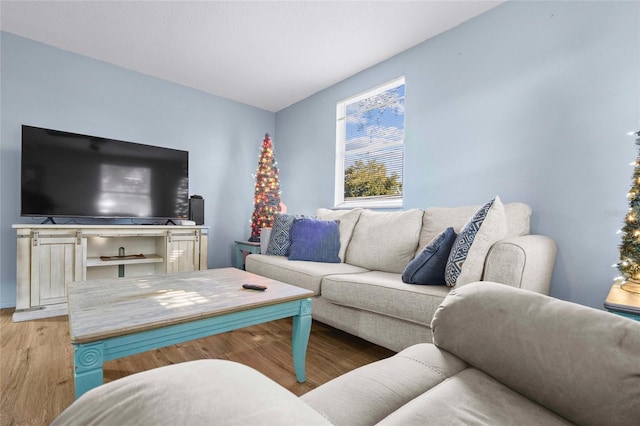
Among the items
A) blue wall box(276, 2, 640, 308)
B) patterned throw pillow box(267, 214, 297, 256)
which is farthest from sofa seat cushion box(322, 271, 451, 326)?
blue wall box(276, 2, 640, 308)

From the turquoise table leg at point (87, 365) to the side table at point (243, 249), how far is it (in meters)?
2.72

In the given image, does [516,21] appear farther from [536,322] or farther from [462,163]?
[536,322]

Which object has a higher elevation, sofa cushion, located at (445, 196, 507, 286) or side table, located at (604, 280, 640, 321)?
sofa cushion, located at (445, 196, 507, 286)

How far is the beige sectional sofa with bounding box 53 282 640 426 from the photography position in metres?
0.38

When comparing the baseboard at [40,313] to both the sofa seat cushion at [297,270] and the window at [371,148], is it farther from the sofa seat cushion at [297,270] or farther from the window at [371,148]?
the window at [371,148]

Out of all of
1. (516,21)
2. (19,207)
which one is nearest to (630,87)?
(516,21)

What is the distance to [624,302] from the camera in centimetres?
111

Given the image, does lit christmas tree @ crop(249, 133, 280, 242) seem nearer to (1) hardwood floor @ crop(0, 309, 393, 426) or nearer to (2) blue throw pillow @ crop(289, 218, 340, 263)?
(2) blue throw pillow @ crop(289, 218, 340, 263)

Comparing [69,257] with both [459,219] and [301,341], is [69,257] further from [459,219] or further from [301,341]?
[459,219]

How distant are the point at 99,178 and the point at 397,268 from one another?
10.1 feet

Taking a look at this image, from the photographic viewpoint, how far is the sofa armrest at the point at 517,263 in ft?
4.95

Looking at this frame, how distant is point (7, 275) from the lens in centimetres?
290

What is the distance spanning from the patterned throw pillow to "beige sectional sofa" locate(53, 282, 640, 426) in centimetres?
217

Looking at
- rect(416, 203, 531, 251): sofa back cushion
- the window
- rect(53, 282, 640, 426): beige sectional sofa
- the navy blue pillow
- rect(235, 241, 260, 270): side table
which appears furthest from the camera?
rect(235, 241, 260, 270): side table
